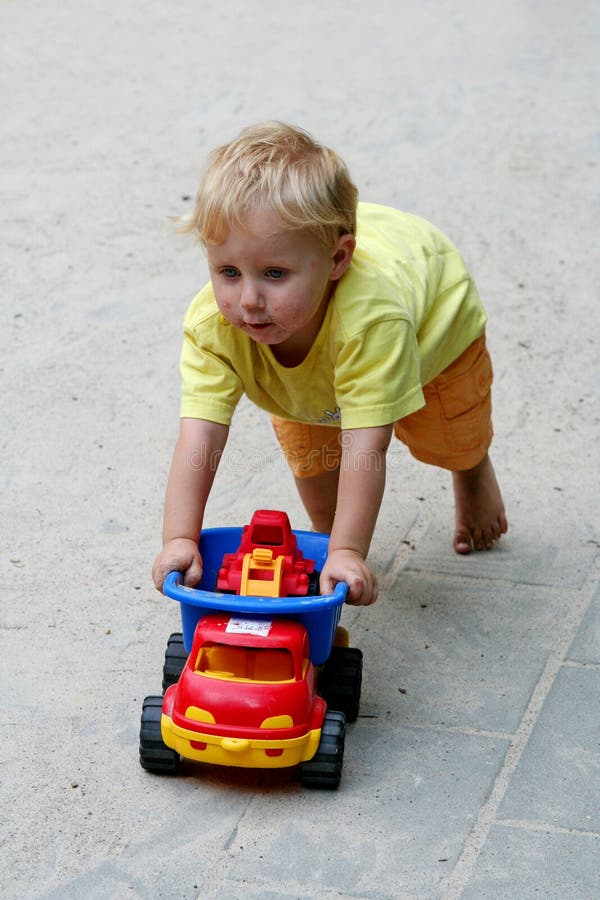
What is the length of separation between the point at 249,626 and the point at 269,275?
1.80 ft

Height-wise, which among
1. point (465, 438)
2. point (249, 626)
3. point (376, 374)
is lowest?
point (249, 626)

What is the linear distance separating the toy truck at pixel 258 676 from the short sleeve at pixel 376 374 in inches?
8.5

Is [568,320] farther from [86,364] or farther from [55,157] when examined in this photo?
[55,157]

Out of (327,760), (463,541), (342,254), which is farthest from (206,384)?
(463,541)

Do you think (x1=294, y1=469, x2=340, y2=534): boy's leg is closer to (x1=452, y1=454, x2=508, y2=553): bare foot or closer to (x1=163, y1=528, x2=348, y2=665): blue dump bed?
(x1=452, y1=454, x2=508, y2=553): bare foot

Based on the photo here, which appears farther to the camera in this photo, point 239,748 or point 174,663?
point 174,663

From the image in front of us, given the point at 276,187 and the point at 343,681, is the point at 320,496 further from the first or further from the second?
the point at 276,187

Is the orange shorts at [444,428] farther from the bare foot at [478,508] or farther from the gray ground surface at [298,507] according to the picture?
the gray ground surface at [298,507]

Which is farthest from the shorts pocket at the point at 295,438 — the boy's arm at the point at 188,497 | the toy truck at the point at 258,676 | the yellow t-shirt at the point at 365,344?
the toy truck at the point at 258,676

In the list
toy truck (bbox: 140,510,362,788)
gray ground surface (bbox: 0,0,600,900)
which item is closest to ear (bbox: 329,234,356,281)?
toy truck (bbox: 140,510,362,788)

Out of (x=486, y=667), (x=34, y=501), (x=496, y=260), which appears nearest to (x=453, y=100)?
(x=496, y=260)

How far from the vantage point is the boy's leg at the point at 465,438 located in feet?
7.92

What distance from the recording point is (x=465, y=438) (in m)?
2.43

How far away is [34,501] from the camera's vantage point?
2.71 meters
